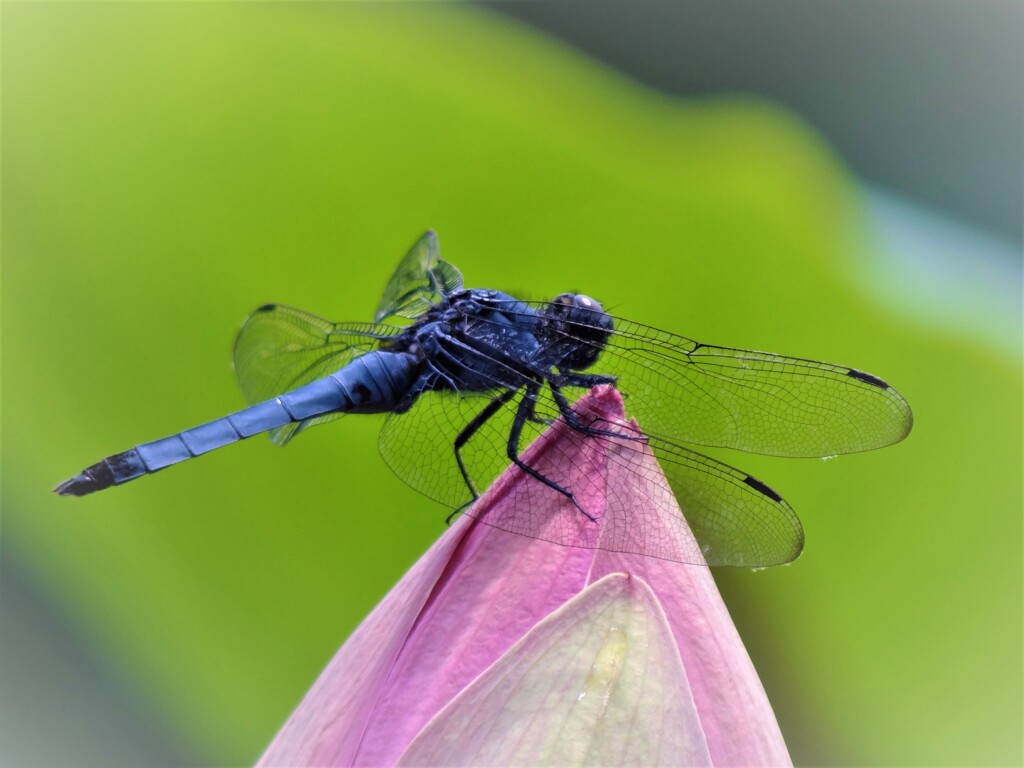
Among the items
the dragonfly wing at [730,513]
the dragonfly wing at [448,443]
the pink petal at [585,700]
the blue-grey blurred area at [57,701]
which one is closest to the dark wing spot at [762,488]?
the dragonfly wing at [730,513]

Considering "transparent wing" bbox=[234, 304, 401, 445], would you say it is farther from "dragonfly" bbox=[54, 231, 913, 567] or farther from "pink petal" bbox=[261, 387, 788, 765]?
"pink petal" bbox=[261, 387, 788, 765]

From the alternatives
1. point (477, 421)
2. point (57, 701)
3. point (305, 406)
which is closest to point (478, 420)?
point (477, 421)

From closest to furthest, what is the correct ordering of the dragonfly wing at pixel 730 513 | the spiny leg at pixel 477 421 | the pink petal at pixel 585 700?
the pink petal at pixel 585 700, the dragonfly wing at pixel 730 513, the spiny leg at pixel 477 421

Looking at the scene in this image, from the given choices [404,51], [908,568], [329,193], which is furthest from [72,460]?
[908,568]

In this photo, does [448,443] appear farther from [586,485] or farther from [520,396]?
[586,485]

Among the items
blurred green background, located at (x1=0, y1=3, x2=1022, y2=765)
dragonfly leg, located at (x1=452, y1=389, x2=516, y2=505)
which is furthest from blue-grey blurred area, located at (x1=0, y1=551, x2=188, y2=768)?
dragonfly leg, located at (x1=452, y1=389, x2=516, y2=505)

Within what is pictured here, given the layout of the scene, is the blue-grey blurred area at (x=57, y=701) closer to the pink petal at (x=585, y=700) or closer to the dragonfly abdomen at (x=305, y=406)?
the dragonfly abdomen at (x=305, y=406)
